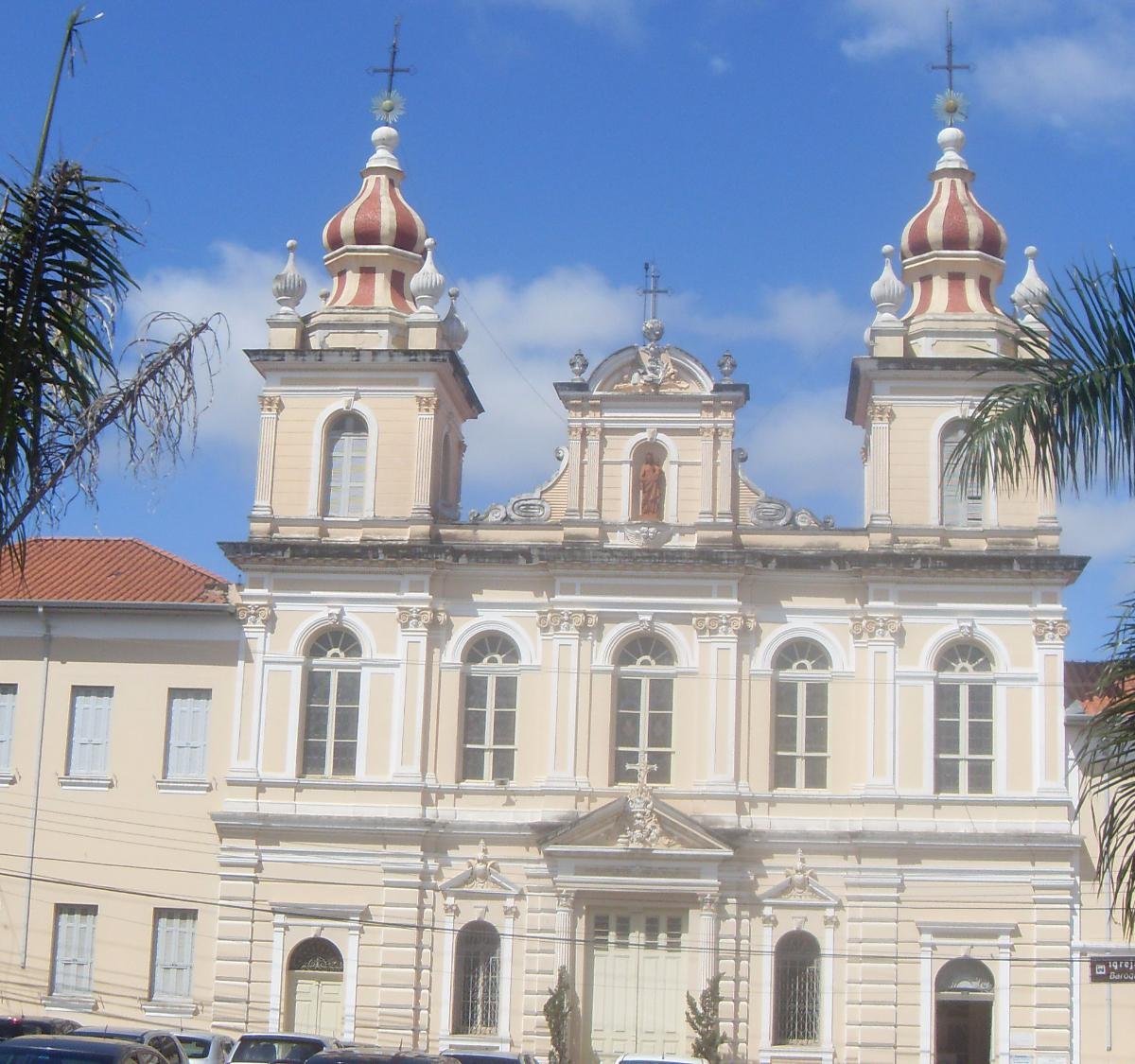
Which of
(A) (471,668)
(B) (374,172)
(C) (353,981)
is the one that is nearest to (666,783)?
(A) (471,668)

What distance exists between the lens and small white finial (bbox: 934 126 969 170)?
3744 cm

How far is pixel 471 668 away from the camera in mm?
34781

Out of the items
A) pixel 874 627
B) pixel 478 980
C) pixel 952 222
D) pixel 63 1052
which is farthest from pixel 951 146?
pixel 63 1052

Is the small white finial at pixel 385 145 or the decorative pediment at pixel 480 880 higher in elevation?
the small white finial at pixel 385 145

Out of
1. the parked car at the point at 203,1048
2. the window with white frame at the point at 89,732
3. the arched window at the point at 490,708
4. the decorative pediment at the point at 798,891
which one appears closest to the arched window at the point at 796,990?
the decorative pediment at the point at 798,891

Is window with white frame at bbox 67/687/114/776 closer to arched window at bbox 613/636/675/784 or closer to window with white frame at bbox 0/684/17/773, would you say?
window with white frame at bbox 0/684/17/773

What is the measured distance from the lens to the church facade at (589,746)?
108 ft

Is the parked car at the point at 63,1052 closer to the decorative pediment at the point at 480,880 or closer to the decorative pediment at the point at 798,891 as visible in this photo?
the decorative pediment at the point at 480,880

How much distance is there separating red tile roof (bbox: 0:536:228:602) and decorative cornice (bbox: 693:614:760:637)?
9.17 metres

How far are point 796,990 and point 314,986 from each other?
28.6ft

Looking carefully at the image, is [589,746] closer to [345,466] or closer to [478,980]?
[478,980]

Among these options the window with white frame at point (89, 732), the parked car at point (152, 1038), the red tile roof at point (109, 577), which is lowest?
the parked car at point (152, 1038)

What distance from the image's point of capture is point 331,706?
114 feet

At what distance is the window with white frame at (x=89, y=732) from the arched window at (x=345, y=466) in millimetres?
5536
